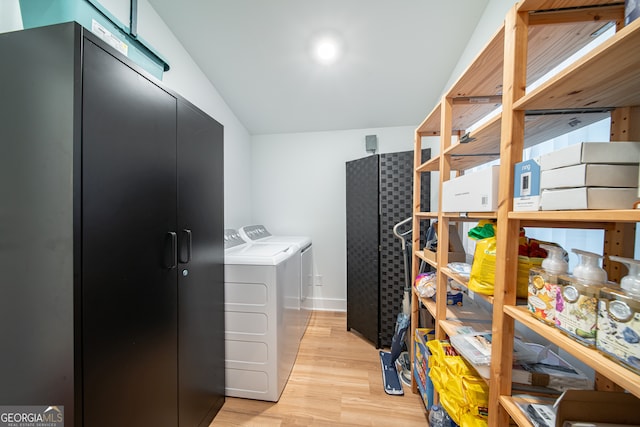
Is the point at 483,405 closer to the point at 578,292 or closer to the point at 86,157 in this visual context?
the point at 578,292

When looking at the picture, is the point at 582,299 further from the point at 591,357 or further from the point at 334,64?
the point at 334,64

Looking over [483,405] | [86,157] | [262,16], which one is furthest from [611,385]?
[262,16]

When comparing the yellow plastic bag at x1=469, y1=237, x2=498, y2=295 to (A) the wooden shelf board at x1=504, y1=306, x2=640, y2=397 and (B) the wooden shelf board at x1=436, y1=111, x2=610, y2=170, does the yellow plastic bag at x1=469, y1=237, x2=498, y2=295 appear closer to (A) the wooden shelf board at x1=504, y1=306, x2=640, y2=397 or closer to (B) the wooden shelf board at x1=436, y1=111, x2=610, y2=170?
(A) the wooden shelf board at x1=504, y1=306, x2=640, y2=397

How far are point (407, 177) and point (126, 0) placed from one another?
2378mm

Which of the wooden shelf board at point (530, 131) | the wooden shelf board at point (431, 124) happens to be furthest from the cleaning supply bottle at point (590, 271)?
the wooden shelf board at point (431, 124)

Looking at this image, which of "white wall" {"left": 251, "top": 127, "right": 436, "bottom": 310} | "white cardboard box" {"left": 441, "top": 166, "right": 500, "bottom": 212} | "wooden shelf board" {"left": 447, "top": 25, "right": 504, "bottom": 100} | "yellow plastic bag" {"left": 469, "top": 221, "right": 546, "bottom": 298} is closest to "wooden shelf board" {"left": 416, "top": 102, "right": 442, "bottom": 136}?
"wooden shelf board" {"left": 447, "top": 25, "right": 504, "bottom": 100}

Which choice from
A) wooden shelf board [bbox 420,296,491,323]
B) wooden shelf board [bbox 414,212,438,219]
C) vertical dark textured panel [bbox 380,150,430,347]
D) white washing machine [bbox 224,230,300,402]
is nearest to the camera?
wooden shelf board [bbox 420,296,491,323]

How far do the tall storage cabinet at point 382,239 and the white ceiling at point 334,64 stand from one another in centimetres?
70

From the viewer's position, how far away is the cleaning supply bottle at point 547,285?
2.17 ft

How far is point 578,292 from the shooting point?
592 mm

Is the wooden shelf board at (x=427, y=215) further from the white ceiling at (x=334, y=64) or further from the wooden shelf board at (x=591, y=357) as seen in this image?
the white ceiling at (x=334, y=64)

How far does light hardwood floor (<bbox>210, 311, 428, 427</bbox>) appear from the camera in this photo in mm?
1434

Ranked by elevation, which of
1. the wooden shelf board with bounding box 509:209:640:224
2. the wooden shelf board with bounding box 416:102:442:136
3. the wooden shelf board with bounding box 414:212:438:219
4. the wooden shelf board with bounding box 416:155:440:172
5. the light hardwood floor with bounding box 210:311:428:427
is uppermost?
the wooden shelf board with bounding box 416:102:442:136

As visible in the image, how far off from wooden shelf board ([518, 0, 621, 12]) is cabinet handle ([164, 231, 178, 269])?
63.6 inches
